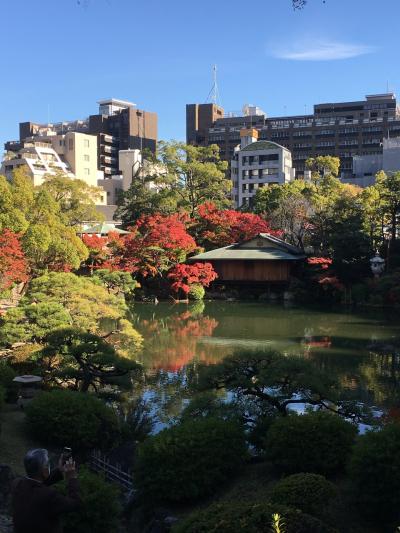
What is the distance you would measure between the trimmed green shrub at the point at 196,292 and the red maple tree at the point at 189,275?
218 millimetres

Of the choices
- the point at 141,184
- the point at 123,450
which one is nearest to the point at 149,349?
the point at 123,450

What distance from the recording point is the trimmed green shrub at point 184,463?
501cm

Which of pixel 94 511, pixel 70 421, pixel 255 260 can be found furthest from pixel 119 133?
pixel 94 511

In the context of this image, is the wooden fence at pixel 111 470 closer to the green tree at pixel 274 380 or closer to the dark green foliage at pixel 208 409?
the dark green foliage at pixel 208 409

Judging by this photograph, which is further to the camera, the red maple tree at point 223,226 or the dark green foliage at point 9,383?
the red maple tree at point 223,226

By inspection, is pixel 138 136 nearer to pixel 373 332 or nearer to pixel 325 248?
pixel 325 248

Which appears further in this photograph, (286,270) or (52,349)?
(286,270)

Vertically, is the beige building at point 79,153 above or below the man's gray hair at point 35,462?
above

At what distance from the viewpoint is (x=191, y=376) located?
1326cm

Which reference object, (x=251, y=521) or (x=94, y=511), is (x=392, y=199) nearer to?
(x=94, y=511)

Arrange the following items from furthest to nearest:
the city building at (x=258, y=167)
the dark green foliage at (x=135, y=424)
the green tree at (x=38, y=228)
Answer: the city building at (x=258, y=167) < the green tree at (x=38, y=228) < the dark green foliage at (x=135, y=424)

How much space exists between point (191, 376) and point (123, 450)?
6352 mm

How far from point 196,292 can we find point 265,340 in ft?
35.4

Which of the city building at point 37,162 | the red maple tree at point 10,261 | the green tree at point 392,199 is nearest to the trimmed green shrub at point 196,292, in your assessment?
the green tree at point 392,199
